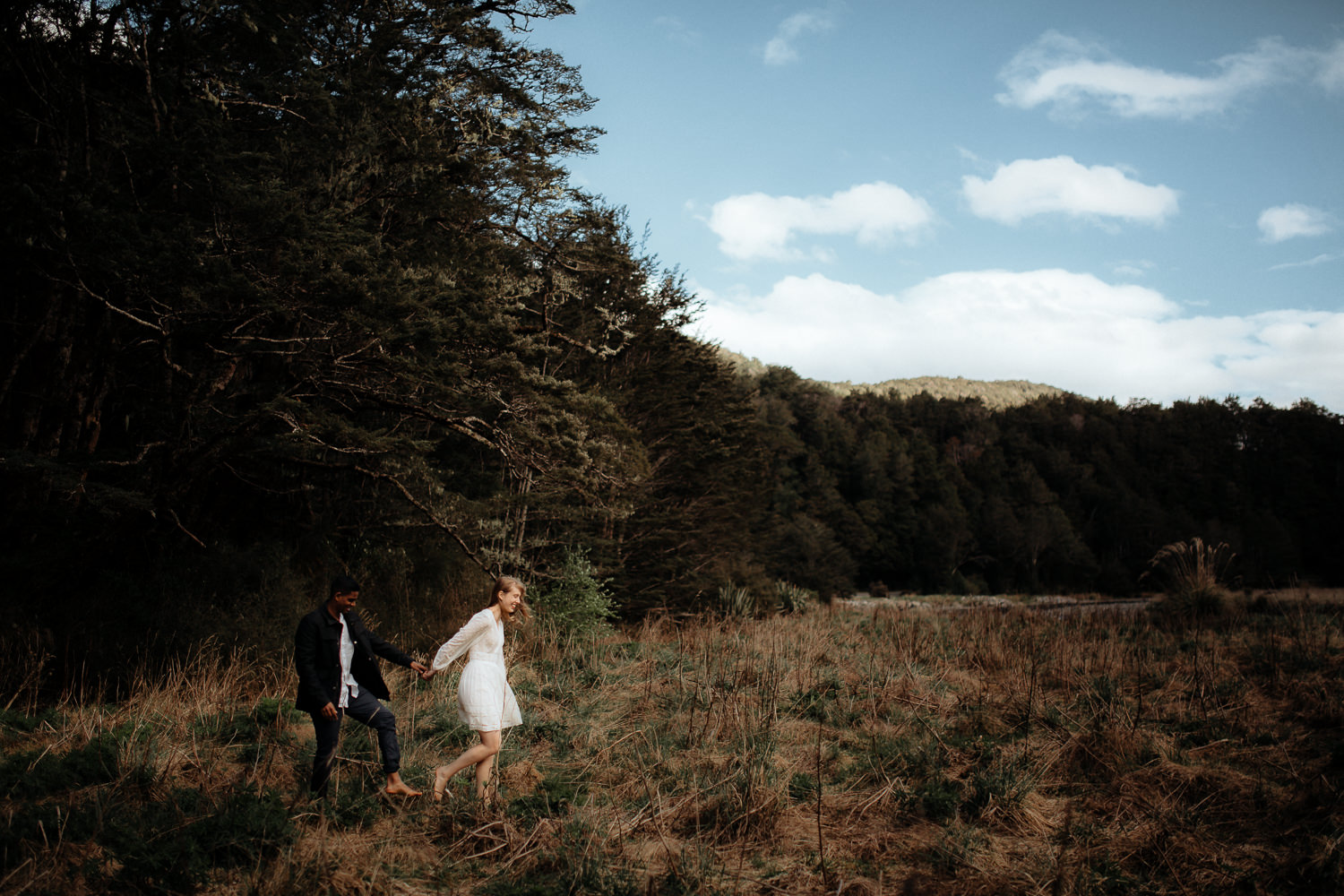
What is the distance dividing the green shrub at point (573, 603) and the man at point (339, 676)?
255 inches

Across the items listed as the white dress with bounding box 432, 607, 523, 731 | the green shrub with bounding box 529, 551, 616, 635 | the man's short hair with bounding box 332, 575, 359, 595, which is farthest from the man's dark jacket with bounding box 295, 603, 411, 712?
the green shrub with bounding box 529, 551, 616, 635

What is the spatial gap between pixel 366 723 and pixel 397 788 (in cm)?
45

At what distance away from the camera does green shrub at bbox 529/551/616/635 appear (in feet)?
38.5

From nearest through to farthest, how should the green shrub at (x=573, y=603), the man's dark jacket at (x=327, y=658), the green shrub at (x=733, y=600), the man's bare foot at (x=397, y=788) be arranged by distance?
1. the man's dark jacket at (x=327, y=658)
2. the man's bare foot at (x=397, y=788)
3. the green shrub at (x=573, y=603)
4. the green shrub at (x=733, y=600)

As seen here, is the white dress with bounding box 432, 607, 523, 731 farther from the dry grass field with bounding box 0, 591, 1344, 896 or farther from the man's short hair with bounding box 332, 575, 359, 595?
the man's short hair with bounding box 332, 575, 359, 595

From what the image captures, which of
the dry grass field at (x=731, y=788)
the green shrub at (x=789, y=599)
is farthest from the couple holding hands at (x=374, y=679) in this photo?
the green shrub at (x=789, y=599)

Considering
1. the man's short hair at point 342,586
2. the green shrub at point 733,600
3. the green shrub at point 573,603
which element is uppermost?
the man's short hair at point 342,586

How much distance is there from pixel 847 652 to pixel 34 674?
9342mm

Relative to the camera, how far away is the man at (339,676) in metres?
4.47

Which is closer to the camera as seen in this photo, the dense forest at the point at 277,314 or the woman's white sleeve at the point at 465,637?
the woman's white sleeve at the point at 465,637

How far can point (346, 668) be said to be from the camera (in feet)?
→ 15.2

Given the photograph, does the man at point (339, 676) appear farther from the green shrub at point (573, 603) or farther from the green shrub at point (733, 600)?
the green shrub at point (733, 600)

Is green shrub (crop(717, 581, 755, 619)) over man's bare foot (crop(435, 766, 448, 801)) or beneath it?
beneath

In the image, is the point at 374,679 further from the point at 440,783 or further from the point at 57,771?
the point at 57,771
